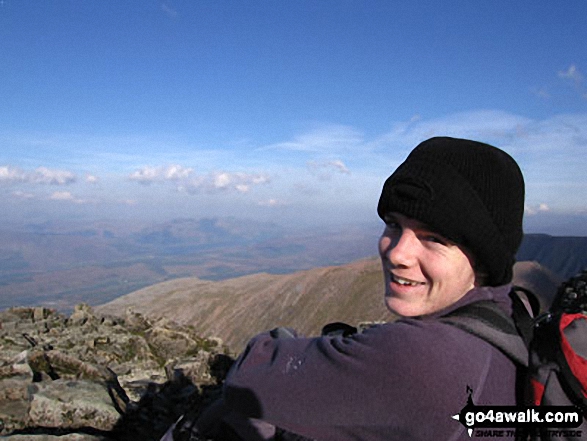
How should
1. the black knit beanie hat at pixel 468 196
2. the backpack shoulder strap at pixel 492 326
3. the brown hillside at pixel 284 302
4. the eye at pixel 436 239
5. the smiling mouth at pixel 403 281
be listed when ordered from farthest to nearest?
1. the brown hillside at pixel 284 302
2. the smiling mouth at pixel 403 281
3. the eye at pixel 436 239
4. the black knit beanie hat at pixel 468 196
5. the backpack shoulder strap at pixel 492 326

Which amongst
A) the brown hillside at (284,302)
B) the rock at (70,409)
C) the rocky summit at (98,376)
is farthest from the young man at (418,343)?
the brown hillside at (284,302)

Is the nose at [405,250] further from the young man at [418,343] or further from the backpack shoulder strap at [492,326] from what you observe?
the backpack shoulder strap at [492,326]

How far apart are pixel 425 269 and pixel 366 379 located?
1161 mm

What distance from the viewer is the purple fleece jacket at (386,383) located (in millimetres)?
2982

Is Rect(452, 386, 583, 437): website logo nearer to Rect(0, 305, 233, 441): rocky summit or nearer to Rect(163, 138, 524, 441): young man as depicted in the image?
Rect(163, 138, 524, 441): young man

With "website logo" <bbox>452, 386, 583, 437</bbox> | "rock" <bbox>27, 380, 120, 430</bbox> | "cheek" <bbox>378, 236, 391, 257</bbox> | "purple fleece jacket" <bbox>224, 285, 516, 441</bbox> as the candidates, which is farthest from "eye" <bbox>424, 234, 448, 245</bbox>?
"rock" <bbox>27, 380, 120, 430</bbox>

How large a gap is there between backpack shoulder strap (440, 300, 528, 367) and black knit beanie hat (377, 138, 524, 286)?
0.43 meters

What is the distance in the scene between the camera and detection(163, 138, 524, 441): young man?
3010 millimetres

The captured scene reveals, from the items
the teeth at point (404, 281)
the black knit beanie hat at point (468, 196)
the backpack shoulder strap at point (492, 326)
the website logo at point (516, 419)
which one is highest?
the black knit beanie hat at point (468, 196)

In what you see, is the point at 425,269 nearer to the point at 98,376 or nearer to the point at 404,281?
the point at 404,281

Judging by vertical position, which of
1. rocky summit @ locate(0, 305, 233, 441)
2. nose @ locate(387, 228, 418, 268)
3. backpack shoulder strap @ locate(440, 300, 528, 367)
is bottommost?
rocky summit @ locate(0, 305, 233, 441)

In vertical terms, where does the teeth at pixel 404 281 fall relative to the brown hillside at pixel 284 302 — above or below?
above

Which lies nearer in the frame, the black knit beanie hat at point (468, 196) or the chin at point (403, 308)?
the black knit beanie hat at point (468, 196)

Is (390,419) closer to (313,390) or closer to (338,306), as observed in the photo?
(313,390)
